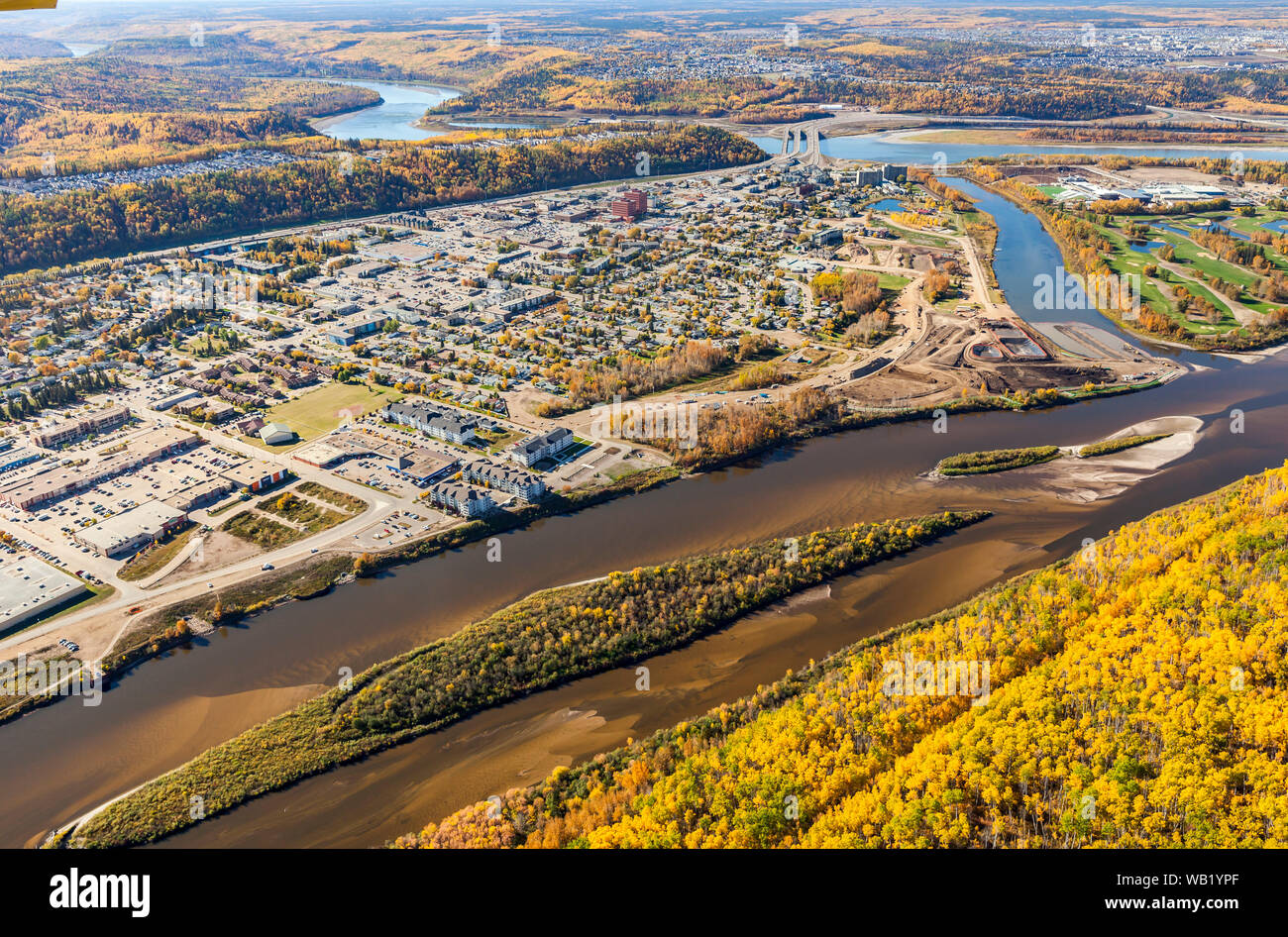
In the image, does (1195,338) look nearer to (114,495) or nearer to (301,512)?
(301,512)

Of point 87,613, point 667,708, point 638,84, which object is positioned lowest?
point 667,708

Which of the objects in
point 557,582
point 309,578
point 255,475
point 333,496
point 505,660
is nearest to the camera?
point 505,660

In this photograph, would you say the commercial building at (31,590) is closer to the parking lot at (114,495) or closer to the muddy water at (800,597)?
the parking lot at (114,495)

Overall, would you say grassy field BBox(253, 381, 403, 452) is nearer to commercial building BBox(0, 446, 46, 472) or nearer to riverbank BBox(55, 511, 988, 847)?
commercial building BBox(0, 446, 46, 472)

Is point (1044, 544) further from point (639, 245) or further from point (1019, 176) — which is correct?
Result: point (1019, 176)

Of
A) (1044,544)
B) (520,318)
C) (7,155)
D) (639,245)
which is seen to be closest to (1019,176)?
(639,245)

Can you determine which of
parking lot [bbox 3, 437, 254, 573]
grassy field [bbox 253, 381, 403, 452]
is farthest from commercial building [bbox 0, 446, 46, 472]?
grassy field [bbox 253, 381, 403, 452]

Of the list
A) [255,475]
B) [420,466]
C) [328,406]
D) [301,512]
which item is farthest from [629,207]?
[301,512]
